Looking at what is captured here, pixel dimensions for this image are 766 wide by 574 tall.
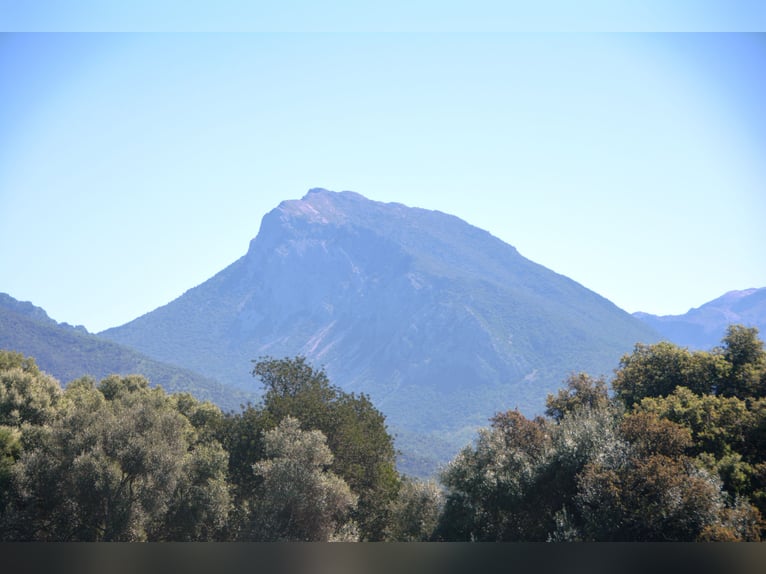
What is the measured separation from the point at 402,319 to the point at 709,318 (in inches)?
2166

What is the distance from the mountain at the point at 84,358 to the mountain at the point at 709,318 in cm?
7170

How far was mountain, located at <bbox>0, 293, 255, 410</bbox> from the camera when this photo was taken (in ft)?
216

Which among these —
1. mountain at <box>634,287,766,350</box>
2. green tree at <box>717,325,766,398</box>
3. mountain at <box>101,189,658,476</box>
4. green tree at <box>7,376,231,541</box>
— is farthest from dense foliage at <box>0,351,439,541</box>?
mountain at <box>634,287,766,350</box>

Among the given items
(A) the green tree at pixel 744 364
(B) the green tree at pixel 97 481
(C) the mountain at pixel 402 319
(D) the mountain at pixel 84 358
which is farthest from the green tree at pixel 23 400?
(C) the mountain at pixel 402 319

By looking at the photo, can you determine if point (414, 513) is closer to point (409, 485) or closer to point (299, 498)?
point (409, 485)

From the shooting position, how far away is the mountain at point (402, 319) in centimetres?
9494

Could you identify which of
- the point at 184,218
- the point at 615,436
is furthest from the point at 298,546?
the point at 184,218

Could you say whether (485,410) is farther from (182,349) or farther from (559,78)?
(559,78)

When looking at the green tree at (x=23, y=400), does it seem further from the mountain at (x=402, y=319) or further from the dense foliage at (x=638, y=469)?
the mountain at (x=402, y=319)

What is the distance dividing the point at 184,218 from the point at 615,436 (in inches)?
845

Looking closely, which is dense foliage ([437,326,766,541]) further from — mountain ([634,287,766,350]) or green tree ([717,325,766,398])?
mountain ([634,287,766,350])

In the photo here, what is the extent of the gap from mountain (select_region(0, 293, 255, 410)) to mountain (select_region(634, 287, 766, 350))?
235ft

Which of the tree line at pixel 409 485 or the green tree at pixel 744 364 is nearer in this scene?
the tree line at pixel 409 485

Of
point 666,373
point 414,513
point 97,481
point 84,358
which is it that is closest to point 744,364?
point 666,373
